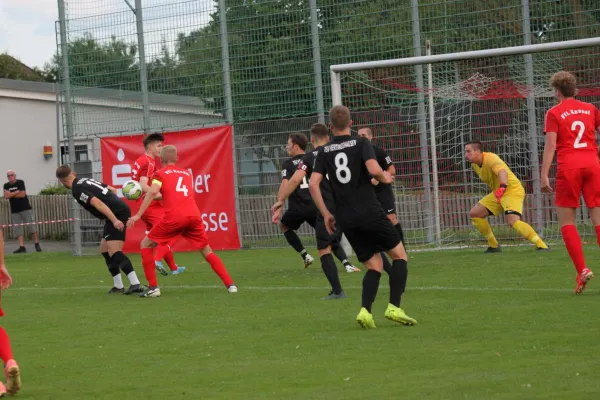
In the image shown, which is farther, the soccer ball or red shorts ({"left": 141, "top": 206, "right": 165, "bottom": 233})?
red shorts ({"left": 141, "top": 206, "right": 165, "bottom": 233})

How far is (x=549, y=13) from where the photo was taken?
1772cm

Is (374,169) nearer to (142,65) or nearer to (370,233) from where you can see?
(370,233)

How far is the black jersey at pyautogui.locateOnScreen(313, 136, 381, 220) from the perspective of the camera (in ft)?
27.4

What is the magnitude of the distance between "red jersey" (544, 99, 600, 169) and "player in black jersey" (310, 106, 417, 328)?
239 centimetres

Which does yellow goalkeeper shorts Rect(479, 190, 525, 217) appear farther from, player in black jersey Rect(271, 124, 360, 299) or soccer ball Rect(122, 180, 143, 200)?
soccer ball Rect(122, 180, 143, 200)

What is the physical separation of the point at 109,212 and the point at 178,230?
963 millimetres

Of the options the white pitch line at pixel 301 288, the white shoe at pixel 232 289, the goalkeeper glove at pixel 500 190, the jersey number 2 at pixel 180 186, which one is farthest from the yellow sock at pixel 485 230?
the jersey number 2 at pixel 180 186

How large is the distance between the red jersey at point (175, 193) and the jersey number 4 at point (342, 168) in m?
3.94

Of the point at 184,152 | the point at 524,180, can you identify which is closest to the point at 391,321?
the point at 524,180

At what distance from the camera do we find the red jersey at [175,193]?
12.0m

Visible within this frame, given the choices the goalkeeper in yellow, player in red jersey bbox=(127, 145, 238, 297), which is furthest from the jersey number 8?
the goalkeeper in yellow

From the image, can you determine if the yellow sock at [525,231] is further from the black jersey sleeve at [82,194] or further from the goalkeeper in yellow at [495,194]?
the black jersey sleeve at [82,194]

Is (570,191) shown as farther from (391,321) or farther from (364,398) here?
(364,398)

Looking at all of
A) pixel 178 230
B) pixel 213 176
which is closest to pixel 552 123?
pixel 178 230
